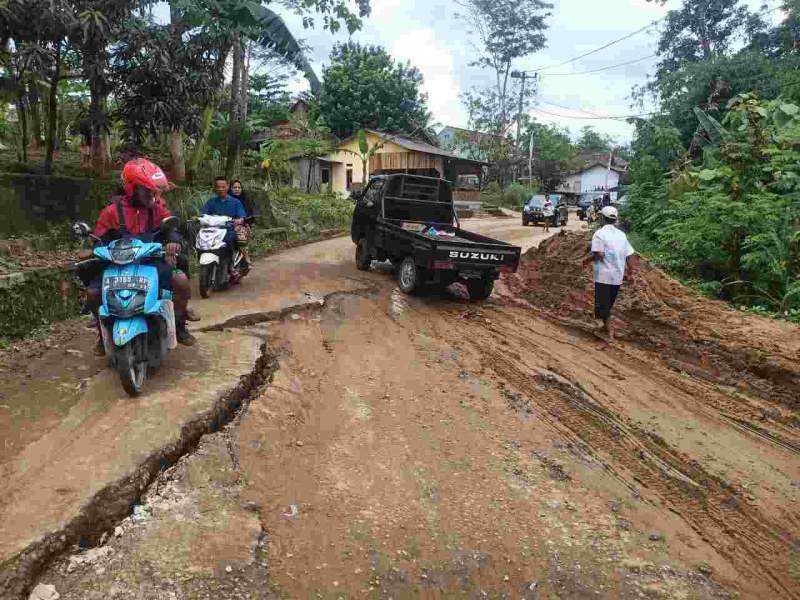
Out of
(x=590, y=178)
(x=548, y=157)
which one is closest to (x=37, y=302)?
(x=548, y=157)

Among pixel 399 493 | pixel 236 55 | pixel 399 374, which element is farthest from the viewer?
pixel 236 55

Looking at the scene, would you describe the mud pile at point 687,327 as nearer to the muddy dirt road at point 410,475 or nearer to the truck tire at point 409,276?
the muddy dirt road at point 410,475

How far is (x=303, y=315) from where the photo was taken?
7.28 m

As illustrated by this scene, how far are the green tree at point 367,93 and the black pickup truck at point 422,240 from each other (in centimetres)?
2180

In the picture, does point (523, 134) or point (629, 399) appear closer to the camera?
point (629, 399)

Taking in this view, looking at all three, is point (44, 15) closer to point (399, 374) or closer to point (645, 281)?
point (399, 374)

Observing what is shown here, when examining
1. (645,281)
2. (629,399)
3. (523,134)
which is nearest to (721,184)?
(645,281)

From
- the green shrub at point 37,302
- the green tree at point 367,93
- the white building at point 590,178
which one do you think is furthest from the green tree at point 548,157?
the green shrub at point 37,302

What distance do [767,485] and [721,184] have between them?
829cm

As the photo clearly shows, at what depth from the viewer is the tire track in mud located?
294cm

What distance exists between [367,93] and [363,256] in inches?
929

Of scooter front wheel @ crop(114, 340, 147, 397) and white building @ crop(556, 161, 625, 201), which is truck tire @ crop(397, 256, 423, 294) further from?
white building @ crop(556, 161, 625, 201)

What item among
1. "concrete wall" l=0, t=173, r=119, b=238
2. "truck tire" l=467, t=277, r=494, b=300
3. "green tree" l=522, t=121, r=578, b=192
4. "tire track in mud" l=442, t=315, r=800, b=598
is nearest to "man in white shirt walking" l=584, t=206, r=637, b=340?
"tire track in mud" l=442, t=315, r=800, b=598

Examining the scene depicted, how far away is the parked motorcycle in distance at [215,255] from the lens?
7.70m
